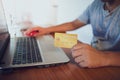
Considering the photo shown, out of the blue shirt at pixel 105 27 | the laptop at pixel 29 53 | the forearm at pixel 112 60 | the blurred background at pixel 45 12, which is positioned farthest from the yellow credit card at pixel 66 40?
the blurred background at pixel 45 12

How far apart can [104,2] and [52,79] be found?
0.70 metres

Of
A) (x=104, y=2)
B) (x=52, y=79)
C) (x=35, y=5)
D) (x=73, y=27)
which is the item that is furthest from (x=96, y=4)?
(x=35, y=5)

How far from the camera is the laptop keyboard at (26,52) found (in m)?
0.72

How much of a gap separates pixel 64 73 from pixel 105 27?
0.53 meters

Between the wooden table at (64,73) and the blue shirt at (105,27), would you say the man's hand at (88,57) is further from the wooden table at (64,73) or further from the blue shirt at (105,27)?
the blue shirt at (105,27)

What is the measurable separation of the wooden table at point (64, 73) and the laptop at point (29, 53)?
2 centimetres

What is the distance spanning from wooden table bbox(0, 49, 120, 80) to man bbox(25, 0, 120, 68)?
30 mm

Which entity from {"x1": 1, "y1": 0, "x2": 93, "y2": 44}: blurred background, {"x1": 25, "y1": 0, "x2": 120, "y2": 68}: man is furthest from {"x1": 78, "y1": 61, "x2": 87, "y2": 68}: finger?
{"x1": 1, "y1": 0, "x2": 93, "y2": 44}: blurred background

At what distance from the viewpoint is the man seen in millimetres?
722

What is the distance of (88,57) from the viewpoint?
2.33 feet

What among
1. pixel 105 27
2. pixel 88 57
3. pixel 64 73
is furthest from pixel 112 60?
pixel 105 27

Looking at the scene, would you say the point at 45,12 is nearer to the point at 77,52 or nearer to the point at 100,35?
the point at 100,35

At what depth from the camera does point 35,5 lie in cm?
213

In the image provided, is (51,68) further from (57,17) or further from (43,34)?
(57,17)
